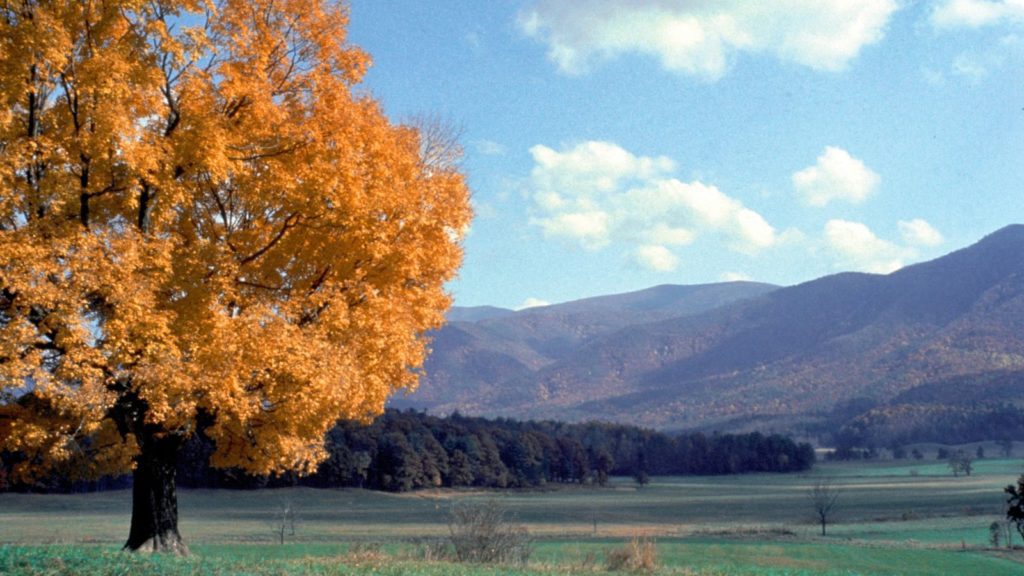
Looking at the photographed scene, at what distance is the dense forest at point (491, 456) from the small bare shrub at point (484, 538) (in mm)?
57250

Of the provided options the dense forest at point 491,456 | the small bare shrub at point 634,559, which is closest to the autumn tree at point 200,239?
the small bare shrub at point 634,559

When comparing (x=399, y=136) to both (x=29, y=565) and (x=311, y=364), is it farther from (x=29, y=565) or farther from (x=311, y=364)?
(x=29, y=565)

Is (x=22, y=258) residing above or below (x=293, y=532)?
above

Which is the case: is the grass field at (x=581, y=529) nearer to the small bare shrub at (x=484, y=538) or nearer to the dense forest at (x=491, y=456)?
the small bare shrub at (x=484, y=538)

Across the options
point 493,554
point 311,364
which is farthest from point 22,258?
point 493,554

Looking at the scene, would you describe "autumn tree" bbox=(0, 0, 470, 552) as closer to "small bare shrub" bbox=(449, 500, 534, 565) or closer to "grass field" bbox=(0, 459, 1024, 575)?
"grass field" bbox=(0, 459, 1024, 575)

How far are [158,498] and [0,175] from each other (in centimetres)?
693

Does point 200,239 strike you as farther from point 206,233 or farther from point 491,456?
point 491,456

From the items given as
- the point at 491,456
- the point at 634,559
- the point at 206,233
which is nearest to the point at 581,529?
the point at 634,559

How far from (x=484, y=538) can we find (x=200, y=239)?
12.2 meters

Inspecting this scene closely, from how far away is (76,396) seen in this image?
13.3 m

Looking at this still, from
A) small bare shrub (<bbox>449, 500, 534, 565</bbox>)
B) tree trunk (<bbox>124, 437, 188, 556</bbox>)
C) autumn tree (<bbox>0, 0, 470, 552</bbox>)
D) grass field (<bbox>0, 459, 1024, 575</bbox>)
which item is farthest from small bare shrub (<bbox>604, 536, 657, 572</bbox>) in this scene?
tree trunk (<bbox>124, 437, 188, 556</bbox>)

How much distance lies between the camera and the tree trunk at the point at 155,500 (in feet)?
54.2

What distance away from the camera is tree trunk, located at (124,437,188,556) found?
54.2 ft
